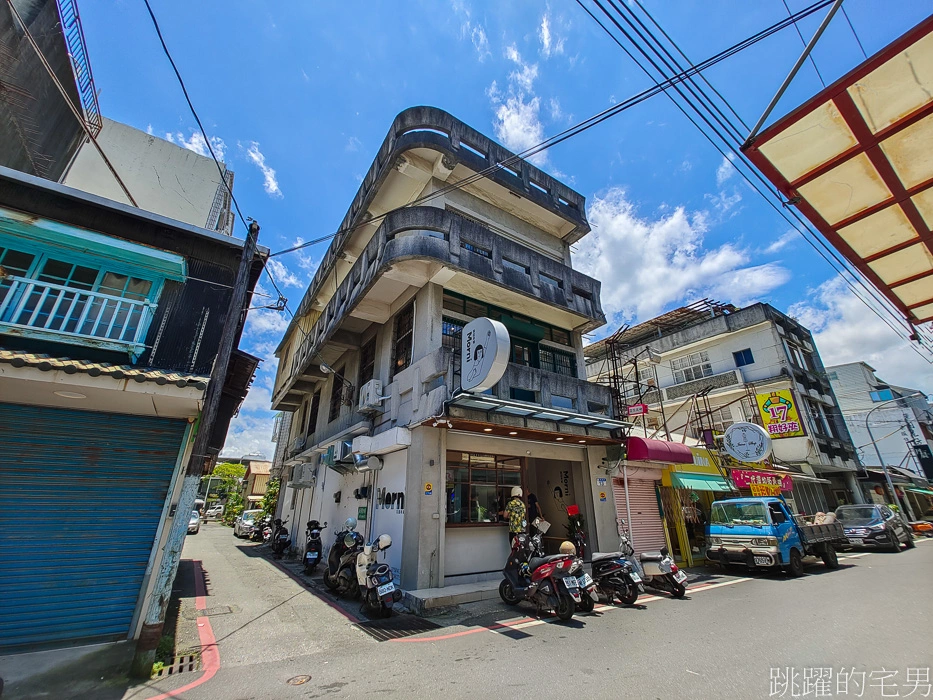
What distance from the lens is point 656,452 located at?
40.7ft

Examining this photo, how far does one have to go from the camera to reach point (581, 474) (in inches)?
469

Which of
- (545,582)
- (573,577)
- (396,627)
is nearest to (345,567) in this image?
(396,627)

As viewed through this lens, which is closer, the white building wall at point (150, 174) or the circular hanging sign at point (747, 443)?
the white building wall at point (150, 174)

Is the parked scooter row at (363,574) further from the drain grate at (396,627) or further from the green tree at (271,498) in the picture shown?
the green tree at (271,498)

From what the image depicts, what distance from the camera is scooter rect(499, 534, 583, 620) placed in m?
6.70

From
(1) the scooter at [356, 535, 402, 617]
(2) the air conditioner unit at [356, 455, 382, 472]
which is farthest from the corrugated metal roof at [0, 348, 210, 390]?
(2) the air conditioner unit at [356, 455, 382, 472]

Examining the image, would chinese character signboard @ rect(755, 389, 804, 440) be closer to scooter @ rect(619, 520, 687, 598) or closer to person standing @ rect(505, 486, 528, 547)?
scooter @ rect(619, 520, 687, 598)

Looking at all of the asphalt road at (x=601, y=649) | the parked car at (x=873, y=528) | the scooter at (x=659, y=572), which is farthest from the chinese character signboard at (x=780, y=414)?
the scooter at (x=659, y=572)

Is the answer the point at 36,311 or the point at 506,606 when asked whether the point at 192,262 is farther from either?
the point at 506,606

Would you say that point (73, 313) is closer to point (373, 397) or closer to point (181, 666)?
point (181, 666)

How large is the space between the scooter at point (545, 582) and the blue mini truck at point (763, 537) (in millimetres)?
6951

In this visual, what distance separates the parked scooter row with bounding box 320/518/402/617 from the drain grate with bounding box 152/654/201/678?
2783mm

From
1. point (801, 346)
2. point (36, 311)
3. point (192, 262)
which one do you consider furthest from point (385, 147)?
point (801, 346)

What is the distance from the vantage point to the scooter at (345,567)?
8508 millimetres
